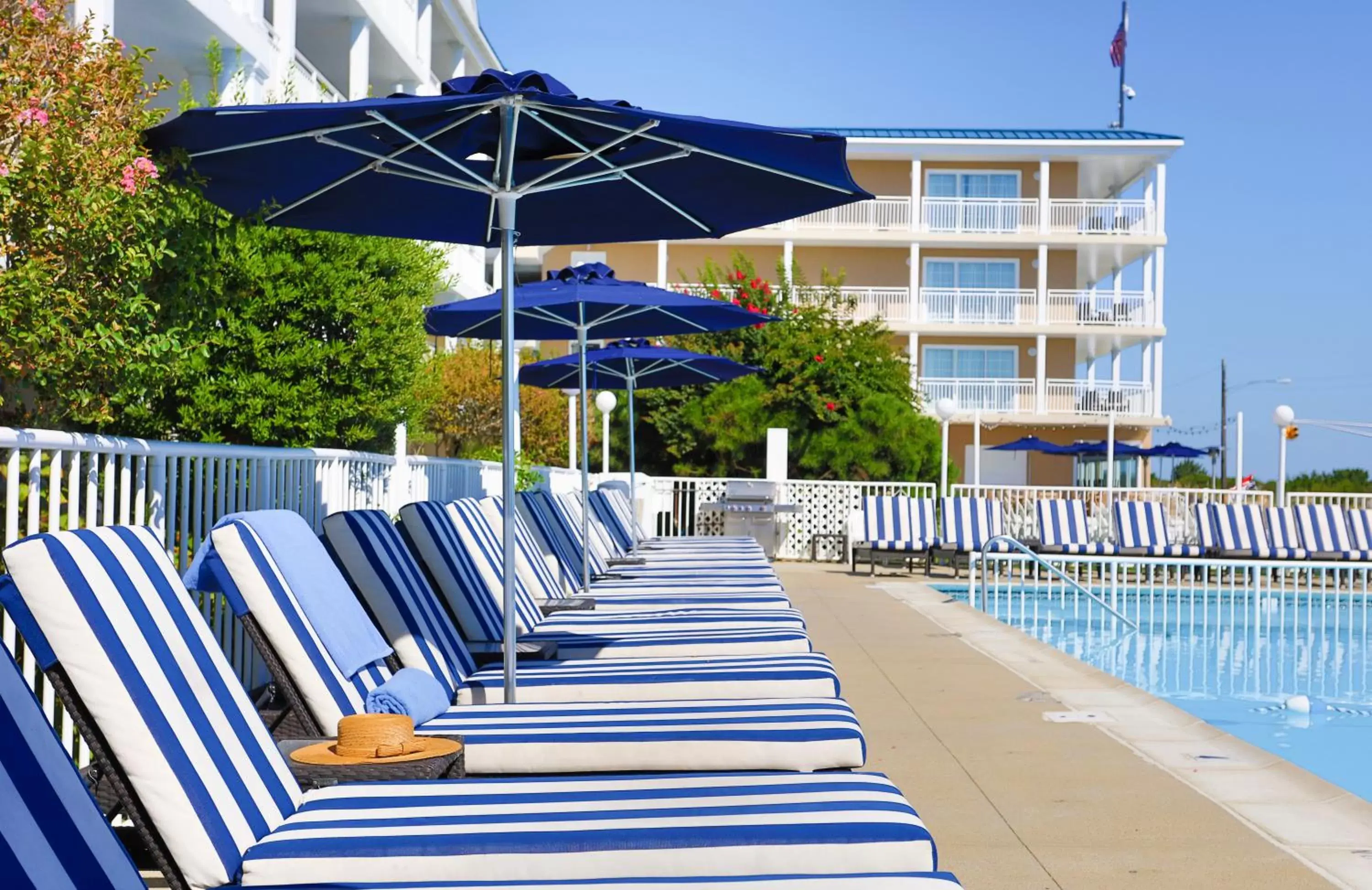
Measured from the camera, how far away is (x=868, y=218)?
36.6 meters

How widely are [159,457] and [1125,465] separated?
127 ft

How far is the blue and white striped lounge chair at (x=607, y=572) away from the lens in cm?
817

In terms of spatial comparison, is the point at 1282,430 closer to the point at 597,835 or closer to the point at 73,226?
the point at 73,226

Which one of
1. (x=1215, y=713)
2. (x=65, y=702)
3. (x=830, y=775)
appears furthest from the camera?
(x=1215, y=713)

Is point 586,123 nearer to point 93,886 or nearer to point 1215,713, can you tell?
point 93,886

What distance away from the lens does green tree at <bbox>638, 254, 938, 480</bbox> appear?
23234 millimetres

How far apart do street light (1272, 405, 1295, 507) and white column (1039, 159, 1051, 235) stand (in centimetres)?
1709

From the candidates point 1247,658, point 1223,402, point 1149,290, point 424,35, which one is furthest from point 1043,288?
point 1247,658

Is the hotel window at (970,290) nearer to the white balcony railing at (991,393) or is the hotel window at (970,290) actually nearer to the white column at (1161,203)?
the white balcony railing at (991,393)

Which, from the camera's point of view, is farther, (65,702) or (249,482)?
(249,482)

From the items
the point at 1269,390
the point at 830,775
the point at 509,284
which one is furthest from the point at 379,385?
the point at 1269,390

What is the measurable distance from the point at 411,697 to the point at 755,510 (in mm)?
15633

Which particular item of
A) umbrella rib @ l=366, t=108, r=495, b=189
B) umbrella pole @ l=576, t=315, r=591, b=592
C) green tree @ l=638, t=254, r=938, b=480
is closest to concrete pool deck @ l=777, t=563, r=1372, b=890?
umbrella pole @ l=576, t=315, r=591, b=592

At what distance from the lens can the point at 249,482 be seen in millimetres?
5605
